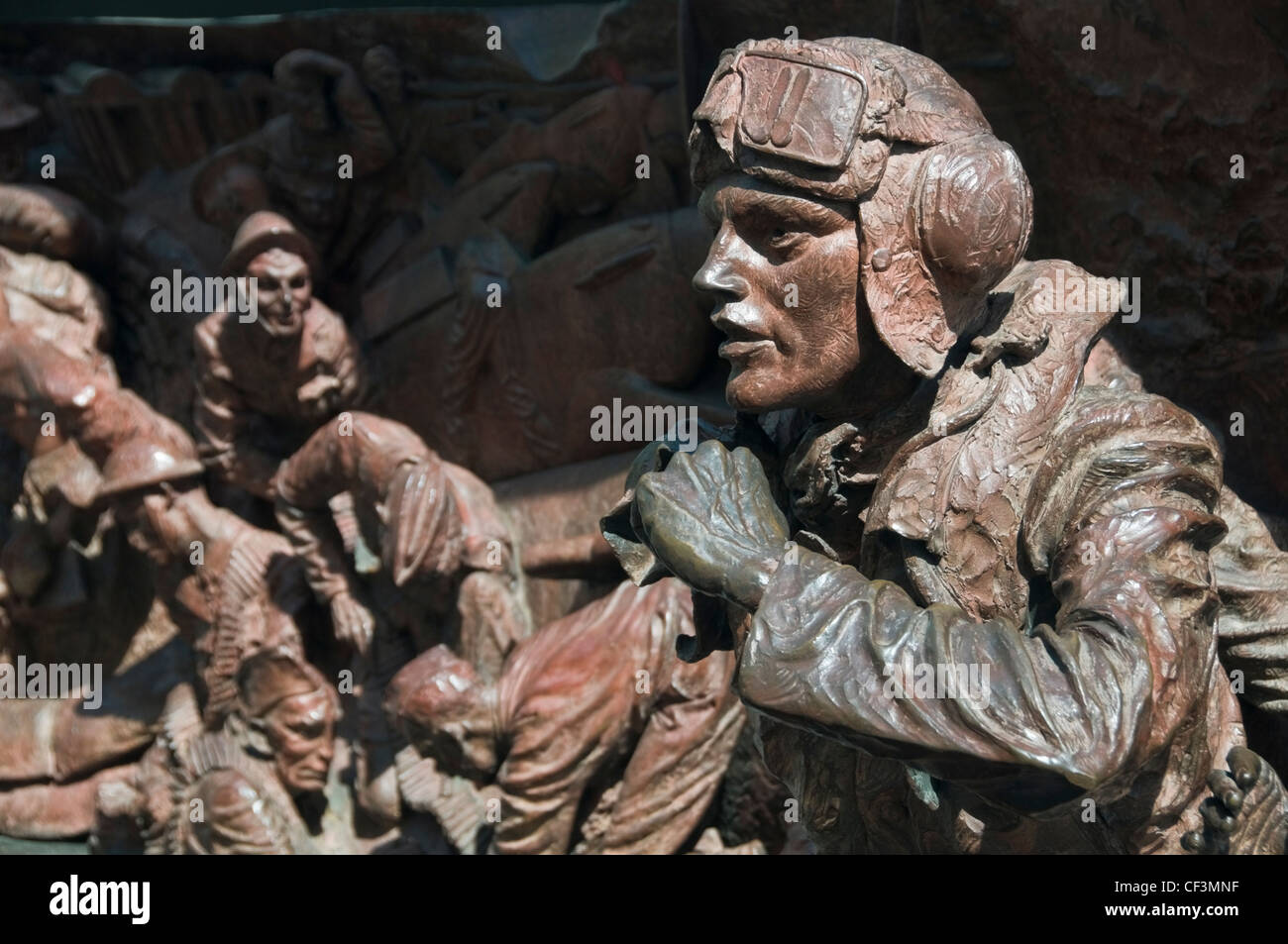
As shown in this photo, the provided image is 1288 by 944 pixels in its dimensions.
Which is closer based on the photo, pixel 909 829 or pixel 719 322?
pixel 719 322

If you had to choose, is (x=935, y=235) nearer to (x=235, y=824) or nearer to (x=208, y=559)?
(x=235, y=824)

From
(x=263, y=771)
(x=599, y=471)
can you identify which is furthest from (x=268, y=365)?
(x=263, y=771)

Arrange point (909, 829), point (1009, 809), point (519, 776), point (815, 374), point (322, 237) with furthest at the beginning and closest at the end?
point (322, 237)
point (519, 776)
point (909, 829)
point (815, 374)
point (1009, 809)

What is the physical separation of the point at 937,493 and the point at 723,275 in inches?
20.8

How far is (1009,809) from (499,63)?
3.29m

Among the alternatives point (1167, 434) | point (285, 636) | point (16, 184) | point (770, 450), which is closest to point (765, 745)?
point (770, 450)

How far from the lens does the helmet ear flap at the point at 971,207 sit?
3107 mm

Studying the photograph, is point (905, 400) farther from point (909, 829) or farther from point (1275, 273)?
point (1275, 273)

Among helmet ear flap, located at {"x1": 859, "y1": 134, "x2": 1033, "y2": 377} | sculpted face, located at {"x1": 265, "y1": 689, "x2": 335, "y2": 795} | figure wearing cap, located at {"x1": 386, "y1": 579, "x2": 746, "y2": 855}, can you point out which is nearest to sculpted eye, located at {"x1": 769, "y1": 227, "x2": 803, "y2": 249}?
helmet ear flap, located at {"x1": 859, "y1": 134, "x2": 1033, "y2": 377}

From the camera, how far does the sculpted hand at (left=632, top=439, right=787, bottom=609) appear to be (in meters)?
3.04

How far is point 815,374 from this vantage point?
3.27m

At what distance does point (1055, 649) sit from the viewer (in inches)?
113

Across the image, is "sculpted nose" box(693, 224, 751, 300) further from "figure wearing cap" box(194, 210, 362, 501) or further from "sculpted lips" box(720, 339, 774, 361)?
"figure wearing cap" box(194, 210, 362, 501)

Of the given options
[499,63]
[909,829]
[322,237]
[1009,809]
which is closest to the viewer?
[1009,809]
